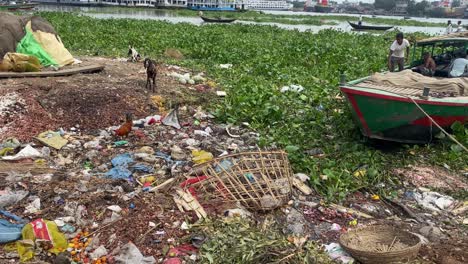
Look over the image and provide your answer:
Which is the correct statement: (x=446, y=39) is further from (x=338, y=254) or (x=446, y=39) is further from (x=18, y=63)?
(x=18, y=63)

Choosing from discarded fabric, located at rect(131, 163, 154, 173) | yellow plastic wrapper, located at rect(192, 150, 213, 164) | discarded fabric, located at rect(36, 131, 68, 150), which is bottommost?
discarded fabric, located at rect(131, 163, 154, 173)

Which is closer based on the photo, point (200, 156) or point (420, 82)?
point (200, 156)

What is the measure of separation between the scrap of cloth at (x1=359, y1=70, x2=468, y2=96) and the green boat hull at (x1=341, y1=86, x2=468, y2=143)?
1.15ft

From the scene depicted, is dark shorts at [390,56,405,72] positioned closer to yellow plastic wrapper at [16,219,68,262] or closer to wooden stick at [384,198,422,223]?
wooden stick at [384,198,422,223]

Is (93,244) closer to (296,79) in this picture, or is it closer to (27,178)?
(27,178)

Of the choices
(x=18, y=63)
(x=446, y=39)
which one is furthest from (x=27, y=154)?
(x=446, y=39)

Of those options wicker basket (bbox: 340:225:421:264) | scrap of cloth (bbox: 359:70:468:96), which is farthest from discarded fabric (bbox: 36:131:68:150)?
scrap of cloth (bbox: 359:70:468:96)

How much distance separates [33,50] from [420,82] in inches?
259

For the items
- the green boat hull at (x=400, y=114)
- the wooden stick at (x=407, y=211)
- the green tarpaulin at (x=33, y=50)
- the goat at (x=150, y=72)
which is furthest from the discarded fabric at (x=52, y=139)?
the wooden stick at (x=407, y=211)

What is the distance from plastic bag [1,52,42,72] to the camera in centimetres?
705

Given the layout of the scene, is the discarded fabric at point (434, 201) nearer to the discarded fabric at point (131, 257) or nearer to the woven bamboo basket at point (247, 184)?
the woven bamboo basket at point (247, 184)

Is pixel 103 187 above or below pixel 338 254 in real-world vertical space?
above

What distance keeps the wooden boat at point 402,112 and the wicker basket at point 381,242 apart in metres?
1.96

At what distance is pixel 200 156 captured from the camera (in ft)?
16.4
